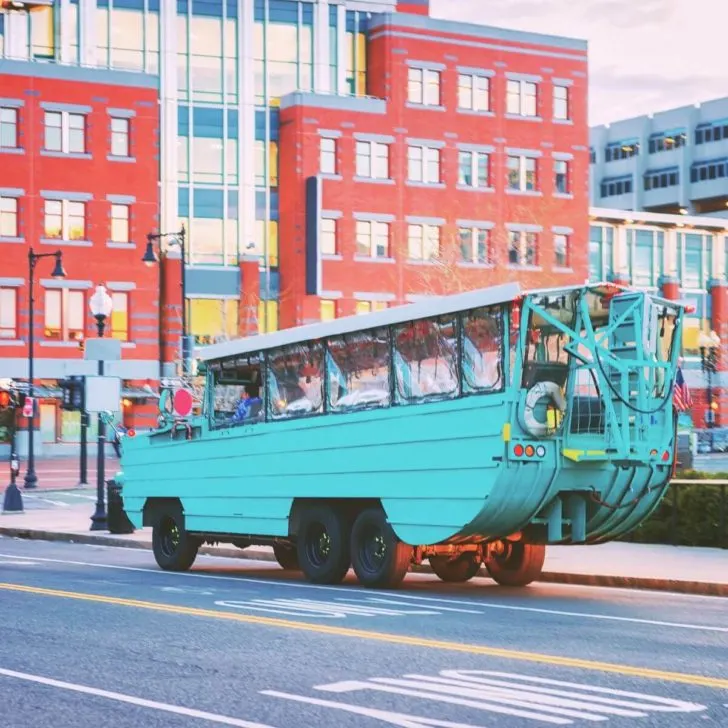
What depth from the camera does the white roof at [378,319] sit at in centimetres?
1738

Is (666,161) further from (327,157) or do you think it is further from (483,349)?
(483,349)

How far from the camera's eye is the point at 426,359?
18.3 meters

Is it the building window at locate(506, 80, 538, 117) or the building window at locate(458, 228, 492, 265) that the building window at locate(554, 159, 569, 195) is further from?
the building window at locate(458, 228, 492, 265)

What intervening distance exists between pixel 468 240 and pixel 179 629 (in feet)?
220

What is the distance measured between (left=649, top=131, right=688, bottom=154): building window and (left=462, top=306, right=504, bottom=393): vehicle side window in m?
116

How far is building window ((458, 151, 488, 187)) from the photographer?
3142 inches

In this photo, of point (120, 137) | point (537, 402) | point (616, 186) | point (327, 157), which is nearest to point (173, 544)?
point (537, 402)

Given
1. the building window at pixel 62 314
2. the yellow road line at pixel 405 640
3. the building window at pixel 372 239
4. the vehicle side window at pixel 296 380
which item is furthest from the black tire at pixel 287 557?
the building window at pixel 372 239

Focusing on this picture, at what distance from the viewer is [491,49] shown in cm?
8019

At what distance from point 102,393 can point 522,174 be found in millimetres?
53547

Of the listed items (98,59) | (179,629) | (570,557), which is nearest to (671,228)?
(98,59)

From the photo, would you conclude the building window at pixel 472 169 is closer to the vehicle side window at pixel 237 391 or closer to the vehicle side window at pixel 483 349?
the vehicle side window at pixel 237 391

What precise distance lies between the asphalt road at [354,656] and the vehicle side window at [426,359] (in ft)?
7.69

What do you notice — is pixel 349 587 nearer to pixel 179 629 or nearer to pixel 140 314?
pixel 179 629
